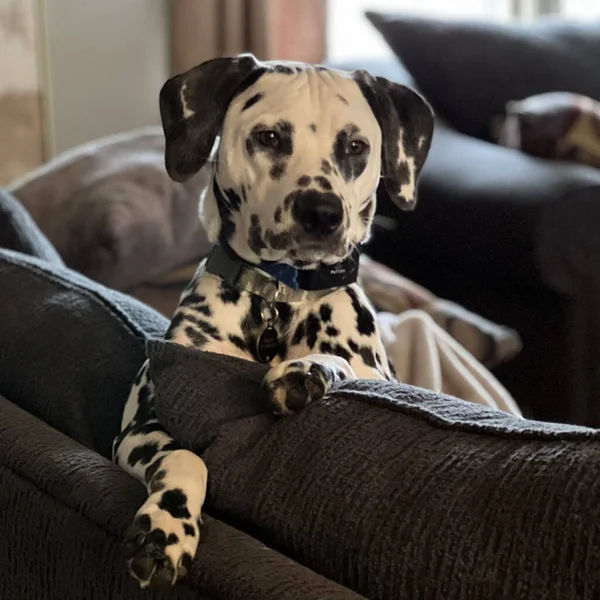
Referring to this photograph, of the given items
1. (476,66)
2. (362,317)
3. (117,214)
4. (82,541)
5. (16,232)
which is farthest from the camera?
(476,66)

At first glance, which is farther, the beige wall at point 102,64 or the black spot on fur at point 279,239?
the beige wall at point 102,64

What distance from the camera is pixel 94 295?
146 cm

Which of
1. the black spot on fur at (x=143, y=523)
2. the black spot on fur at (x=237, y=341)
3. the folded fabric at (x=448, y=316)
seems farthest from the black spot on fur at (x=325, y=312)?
the folded fabric at (x=448, y=316)

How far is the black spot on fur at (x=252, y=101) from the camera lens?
1361 mm

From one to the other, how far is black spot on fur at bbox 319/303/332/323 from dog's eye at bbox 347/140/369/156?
23cm

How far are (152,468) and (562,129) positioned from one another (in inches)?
80.8

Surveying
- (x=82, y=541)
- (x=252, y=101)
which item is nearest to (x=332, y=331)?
(x=252, y=101)

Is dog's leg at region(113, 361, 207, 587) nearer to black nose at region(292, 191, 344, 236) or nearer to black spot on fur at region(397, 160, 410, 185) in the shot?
black nose at region(292, 191, 344, 236)

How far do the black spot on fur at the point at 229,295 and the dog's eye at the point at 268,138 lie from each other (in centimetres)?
21

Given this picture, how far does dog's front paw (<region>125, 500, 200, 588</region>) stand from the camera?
83 centimetres

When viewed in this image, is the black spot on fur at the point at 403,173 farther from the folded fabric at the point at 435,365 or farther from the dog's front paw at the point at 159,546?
the dog's front paw at the point at 159,546

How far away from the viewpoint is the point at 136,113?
407cm

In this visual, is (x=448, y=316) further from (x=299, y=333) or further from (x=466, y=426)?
(x=466, y=426)

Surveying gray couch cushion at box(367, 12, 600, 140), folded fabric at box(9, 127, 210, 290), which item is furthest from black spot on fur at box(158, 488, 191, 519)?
gray couch cushion at box(367, 12, 600, 140)
